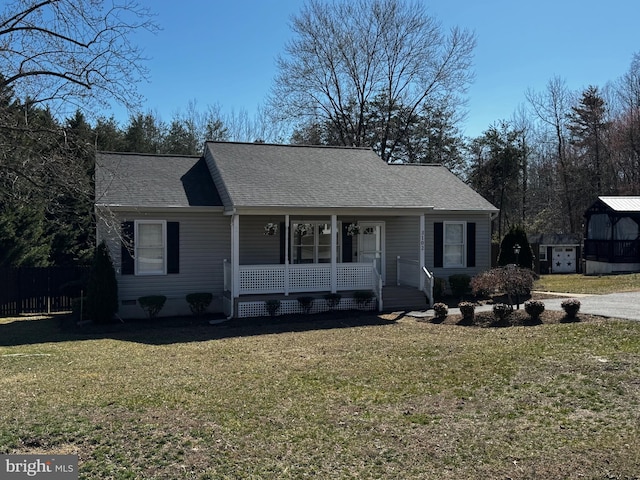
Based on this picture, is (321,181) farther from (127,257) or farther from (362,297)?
(127,257)

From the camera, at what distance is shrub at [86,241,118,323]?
1477 centimetres

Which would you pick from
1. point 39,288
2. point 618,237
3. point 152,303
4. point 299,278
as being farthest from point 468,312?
point 618,237

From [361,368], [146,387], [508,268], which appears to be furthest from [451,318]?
[146,387]

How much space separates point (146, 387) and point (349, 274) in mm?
9201

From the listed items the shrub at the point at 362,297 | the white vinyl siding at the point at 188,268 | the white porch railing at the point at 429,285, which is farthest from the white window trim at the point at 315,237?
the white porch railing at the point at 429,285

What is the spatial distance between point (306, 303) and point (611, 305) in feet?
28.0

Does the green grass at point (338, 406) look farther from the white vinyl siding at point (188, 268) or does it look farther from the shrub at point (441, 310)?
the white vinyl siding at point (188, 268)

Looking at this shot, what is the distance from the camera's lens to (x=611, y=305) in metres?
15.3

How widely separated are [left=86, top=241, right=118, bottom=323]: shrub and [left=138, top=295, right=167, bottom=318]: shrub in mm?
732

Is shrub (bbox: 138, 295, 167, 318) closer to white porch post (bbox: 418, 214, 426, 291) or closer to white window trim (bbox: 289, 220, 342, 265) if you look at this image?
white window trim (bbox: 289, 220, 342, 265)

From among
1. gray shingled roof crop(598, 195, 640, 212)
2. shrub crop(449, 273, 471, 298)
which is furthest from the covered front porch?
gray shingled roof crop(598, 195, 640, 212)

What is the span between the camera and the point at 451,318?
1456 cm

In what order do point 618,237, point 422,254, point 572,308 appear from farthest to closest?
point 618,237
point 422,254
point 572,308

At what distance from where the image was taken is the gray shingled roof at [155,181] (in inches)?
613
